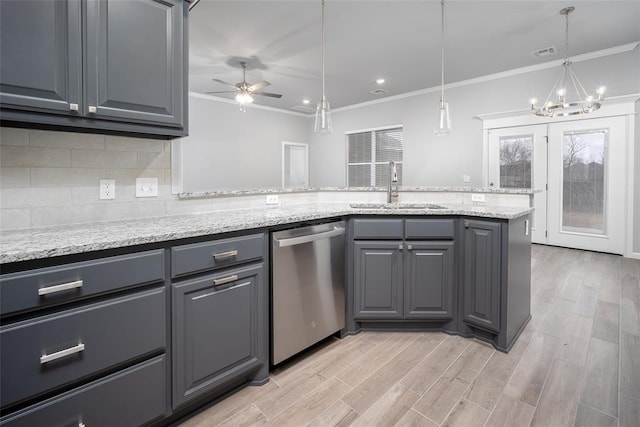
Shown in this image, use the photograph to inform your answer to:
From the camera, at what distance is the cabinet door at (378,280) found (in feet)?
7.41

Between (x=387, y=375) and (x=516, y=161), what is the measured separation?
4826mm

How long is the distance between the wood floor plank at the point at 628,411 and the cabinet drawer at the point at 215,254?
186 centimetres

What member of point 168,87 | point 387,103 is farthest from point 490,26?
point 168,87

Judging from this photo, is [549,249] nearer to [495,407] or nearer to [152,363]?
[495,407]

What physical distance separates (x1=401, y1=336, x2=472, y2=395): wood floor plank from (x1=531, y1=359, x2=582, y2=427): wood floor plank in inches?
18.7

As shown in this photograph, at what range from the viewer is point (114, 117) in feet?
4.73

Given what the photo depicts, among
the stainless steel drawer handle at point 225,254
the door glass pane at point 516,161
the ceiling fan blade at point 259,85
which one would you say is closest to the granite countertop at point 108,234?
the stainless steel drawer handle at point 225,254

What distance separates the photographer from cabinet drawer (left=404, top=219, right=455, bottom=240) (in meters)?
2.24

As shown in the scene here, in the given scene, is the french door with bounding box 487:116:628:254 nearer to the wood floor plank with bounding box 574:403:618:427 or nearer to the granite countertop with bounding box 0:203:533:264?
the wood floor plank with bounding box 574:403:618:427

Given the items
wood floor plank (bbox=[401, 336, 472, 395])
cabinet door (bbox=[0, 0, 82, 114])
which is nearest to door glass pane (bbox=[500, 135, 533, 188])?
wood floor plank (bbox=[401, 336, 472, 395])

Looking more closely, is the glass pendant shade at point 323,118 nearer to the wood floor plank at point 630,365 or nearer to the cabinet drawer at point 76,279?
the cabinet drawer at point 76,279

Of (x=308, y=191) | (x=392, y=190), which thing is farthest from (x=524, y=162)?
(x=308, y=191)

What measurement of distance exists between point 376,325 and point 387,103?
5689mm

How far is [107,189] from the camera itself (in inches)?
66.1
